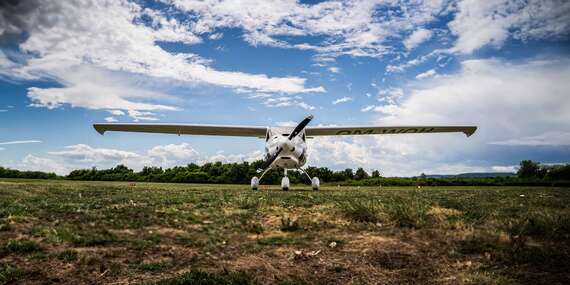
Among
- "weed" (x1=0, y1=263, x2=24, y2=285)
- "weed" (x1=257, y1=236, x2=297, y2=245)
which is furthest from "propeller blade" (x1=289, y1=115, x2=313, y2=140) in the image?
"weed" (x1=0, y1=263, x2=24, y2=285)

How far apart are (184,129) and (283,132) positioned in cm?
693

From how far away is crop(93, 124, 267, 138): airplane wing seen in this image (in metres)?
24.0

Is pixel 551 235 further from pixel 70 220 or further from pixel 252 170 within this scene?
pixel 252 170

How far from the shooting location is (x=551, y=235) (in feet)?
20.4

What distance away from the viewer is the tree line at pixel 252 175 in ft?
121

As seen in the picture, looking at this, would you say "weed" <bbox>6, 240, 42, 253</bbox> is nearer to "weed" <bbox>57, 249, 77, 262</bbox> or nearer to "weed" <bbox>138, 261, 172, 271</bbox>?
"weed" <bbox>57, 249, 77, 262</bbox>

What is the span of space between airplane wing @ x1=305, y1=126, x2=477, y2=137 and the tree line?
31.2 ft

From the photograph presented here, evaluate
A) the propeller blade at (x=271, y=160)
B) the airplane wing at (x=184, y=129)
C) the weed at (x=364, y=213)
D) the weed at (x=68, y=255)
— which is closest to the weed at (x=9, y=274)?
the weed at (x=68, y=255)

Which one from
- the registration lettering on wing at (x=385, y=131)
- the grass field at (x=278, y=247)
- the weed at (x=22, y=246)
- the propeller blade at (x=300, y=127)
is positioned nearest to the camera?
the grass field at (x=278, y=247)

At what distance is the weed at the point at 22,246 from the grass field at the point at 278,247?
0.01 metres

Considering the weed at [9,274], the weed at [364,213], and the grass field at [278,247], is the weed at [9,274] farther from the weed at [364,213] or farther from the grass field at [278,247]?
the weed at [364,213]

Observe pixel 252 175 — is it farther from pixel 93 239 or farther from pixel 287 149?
pixel 93 239

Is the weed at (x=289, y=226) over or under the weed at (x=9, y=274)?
over

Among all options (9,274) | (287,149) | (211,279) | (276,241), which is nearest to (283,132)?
(287,149)
